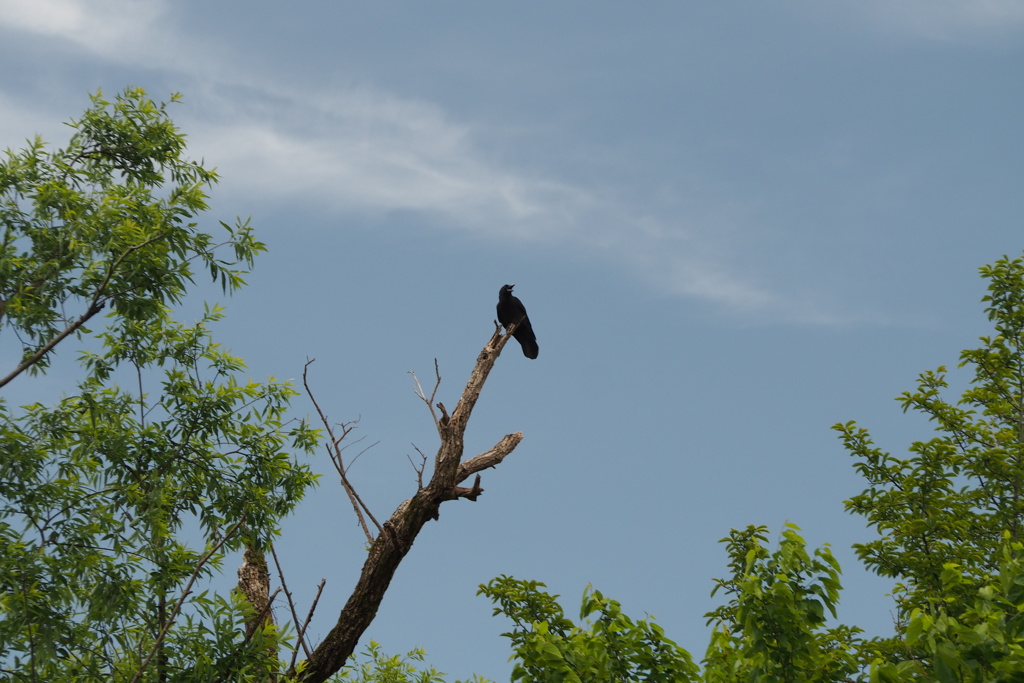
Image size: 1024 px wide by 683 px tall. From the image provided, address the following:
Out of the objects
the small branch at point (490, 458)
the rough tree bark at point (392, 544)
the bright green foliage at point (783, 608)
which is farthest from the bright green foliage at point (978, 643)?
the small branch at point (490, 458)

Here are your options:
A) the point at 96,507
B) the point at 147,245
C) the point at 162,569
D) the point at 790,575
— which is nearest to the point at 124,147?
the point at 147,245

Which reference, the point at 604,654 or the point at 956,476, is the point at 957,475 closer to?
the point at 956,476

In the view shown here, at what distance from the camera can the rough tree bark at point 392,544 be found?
1026cm

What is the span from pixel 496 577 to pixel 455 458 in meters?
2.79

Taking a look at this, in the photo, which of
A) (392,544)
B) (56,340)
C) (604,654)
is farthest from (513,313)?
(604,654)

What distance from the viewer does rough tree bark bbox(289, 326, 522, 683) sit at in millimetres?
10258

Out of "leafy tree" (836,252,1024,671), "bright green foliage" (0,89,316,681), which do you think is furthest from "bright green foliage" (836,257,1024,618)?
"bright green foliage" (0,89,316,681)

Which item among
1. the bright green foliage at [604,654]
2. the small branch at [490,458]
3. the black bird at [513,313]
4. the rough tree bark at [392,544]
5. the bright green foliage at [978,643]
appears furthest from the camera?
the black bird at [513,313]

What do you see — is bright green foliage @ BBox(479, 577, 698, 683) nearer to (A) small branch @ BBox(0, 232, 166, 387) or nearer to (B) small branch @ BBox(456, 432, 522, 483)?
(B) small branch @ BBox(456, 432, 522, 483)

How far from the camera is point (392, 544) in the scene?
1025 centimetres

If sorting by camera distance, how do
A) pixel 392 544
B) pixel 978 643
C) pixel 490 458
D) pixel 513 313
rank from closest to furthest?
1. pixel 978 643
2. pixel 392 544
3. pixel 490 458
4. pixel 513 313

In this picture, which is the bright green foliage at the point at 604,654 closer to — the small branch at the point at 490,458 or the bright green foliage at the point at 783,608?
the bright green foliage at the point at 783,608

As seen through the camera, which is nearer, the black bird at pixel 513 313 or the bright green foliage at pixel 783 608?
the bright green foliage at pixel 783 608

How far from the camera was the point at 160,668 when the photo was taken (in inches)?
332
